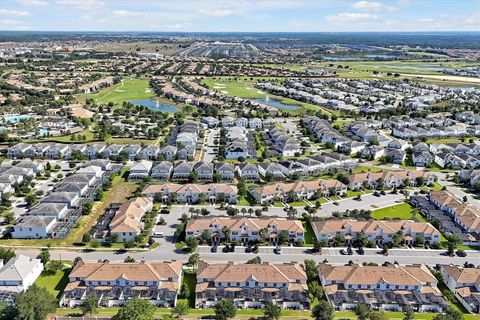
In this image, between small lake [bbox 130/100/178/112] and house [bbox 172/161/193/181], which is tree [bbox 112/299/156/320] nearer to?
house [bbox 172/161/193/181]

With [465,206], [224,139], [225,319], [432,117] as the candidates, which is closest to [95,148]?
[224,139]

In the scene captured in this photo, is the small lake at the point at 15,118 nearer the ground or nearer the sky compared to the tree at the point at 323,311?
nearer the ground

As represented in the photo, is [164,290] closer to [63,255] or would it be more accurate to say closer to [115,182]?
[63,255]

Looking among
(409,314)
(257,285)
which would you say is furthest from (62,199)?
(409,314)

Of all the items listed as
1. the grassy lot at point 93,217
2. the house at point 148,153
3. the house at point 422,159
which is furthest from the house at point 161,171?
the house at point 422,159

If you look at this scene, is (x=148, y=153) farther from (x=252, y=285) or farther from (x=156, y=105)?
(x=156, y=105)

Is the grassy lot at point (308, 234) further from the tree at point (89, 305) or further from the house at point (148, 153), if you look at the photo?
the house at point (148, 153)
